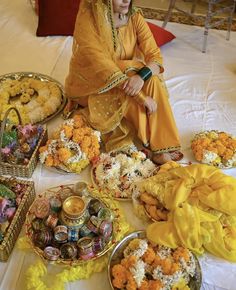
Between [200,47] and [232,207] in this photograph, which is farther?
[200,47]

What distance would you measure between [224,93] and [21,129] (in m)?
1.18

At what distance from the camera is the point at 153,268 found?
1435 mm

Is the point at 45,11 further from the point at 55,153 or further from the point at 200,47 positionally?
the point at 55,153

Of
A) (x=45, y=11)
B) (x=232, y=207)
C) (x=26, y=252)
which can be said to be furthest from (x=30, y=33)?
(x=232, y=207)

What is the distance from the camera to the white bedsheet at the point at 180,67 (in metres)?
2.07

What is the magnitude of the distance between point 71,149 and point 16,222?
0.42 metres

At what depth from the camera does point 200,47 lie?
2.75 metres

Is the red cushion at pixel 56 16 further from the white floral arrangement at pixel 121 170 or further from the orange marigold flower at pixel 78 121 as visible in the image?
the white floral arrangement at pixel 121 170

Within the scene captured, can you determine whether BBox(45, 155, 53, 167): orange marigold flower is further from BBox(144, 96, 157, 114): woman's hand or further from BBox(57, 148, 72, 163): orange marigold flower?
BBox(144, 96, 157, 114): woman's hand

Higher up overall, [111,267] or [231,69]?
[231,69]

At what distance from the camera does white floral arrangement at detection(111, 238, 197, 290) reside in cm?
139

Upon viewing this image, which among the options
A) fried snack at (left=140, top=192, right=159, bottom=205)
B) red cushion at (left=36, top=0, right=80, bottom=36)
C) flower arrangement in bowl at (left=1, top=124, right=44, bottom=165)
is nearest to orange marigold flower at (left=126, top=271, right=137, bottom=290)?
fried snack at (left=140, top=192, right=159, bottom=205)

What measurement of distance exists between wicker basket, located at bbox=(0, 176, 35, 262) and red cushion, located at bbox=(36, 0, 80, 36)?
4.46ft

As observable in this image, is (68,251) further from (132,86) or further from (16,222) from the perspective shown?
(132,86)
